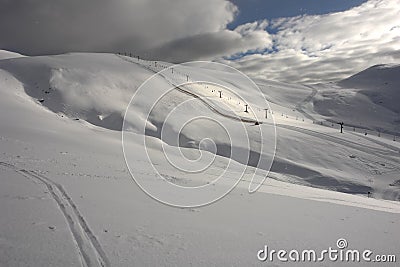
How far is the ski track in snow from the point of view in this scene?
5.50 metres

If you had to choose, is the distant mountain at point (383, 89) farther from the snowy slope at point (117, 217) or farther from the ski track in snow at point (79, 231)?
the ski track in snow at point (79, 231)

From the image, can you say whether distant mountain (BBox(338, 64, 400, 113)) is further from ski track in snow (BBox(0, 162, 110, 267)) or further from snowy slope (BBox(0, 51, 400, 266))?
ski track in snow (BBox(0, 162, 110, 267))

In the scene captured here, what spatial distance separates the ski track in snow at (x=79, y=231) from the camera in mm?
5504

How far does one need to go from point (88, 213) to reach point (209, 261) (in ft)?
10.6

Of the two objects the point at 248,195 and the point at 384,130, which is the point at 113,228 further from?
the point at 384,130

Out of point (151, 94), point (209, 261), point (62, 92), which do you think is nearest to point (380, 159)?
point (151, 94)

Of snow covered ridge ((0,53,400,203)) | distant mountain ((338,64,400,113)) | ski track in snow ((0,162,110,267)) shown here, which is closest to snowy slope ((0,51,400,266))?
ski track in snow ((0,162,110,267))

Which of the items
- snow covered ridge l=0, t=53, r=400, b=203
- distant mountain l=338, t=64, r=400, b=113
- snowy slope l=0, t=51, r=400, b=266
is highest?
distant mountain l=338, t=64, r=400, b=113

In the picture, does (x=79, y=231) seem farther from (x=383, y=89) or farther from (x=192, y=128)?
(x=383, y=89)

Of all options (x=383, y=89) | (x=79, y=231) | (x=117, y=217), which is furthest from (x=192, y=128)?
(x=383, y=89)

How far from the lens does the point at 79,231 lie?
6438 millimetres

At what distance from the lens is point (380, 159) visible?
46500mm

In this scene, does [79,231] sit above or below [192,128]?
below

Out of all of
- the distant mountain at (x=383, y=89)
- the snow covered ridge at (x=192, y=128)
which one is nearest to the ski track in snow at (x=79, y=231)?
the snow covered ridge at (x=192, y=128)
